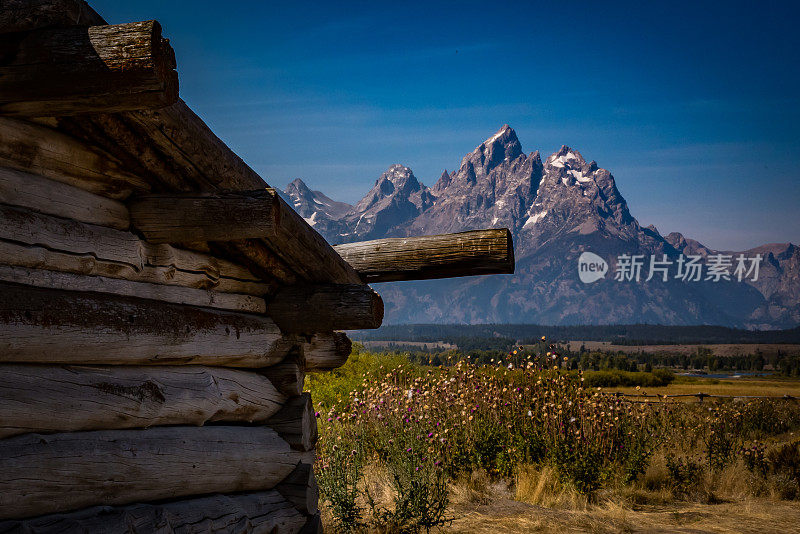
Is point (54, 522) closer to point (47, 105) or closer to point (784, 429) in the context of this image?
point (47, 105)

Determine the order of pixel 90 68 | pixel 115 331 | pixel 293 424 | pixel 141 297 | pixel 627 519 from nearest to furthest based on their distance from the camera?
pixel 90 68 < pixel 115 331 < pixel 141 297 < pixel 293 424 < pixel 627 519

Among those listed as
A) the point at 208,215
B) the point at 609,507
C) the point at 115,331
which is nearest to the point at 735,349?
the point at 609,507

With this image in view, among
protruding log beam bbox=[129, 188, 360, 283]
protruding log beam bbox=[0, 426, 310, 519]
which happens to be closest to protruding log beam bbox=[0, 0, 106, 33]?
protruding log beam bbox=[129, 188, 360, 283]

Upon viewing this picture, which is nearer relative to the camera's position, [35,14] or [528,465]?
[35,14]

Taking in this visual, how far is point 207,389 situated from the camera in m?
3.52

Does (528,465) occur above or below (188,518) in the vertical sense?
below

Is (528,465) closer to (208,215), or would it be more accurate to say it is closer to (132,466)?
(132,466)

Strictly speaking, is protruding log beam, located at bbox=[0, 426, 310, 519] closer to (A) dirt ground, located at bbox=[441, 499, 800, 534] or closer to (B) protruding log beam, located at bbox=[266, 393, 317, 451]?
(B) protruding log beam, located at bbox=[266, 393, 317, 451]

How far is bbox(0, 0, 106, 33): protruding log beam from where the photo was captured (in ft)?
7.29

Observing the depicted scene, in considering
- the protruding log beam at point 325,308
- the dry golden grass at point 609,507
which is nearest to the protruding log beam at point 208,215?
the protruding log beam at point 325,308

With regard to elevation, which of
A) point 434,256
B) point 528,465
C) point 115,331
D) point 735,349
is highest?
point 434,256

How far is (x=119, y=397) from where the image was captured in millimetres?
2936

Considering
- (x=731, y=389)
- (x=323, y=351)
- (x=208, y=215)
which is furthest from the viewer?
(x=731, y=389)

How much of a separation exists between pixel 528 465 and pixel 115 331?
18.4ft
